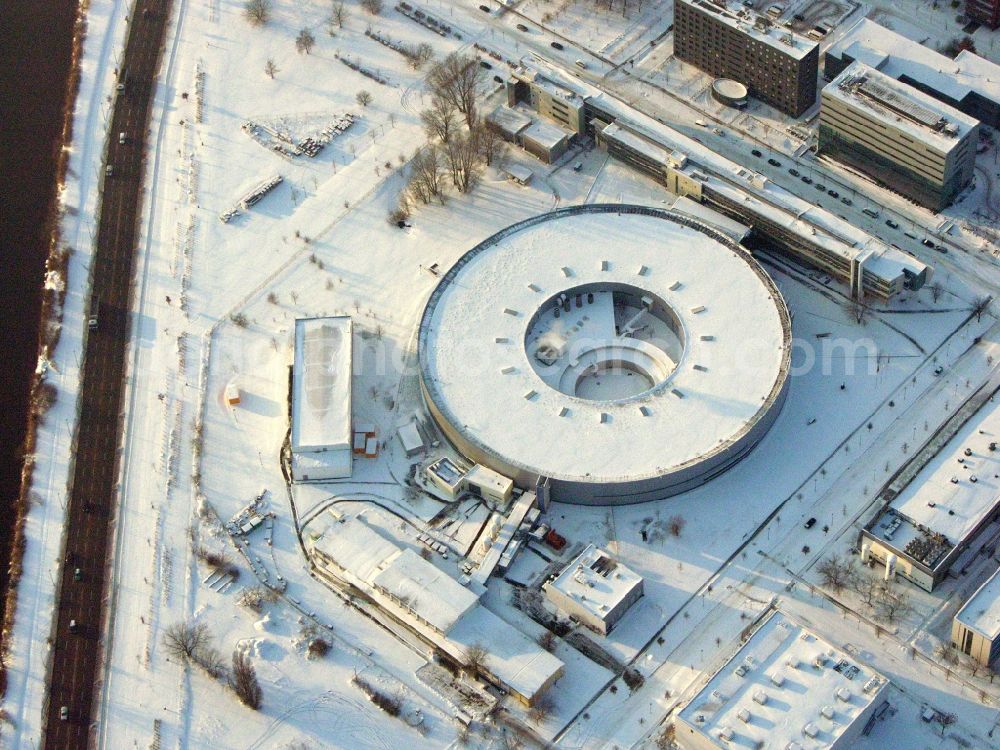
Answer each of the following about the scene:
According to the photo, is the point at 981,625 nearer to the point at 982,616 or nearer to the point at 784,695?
the point at 982,616

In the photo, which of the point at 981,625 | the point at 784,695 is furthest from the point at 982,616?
the point at 784,695

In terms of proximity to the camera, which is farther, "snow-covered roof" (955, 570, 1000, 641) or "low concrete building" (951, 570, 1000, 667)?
"low concrete building" (951, 570, 1000, 667)

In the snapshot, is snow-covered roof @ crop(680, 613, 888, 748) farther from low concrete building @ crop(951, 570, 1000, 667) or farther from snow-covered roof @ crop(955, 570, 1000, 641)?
snow-covered roof @ crop(955, 570, 1000, 641)

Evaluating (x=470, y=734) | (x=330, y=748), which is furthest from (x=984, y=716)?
(x=330, y=748)

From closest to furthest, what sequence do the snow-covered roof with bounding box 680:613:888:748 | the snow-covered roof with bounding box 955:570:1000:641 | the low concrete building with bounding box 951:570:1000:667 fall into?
the snow-covered roof with bounding box 680:613:888:748 < the snow-covered roof with bounding box 955:570:1000:641 < the low concrete building with bounding box 951:570:1000:667

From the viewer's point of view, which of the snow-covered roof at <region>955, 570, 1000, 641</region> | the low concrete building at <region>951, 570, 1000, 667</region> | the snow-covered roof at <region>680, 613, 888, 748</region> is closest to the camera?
the snow-covered roof at <region>680, 613, 888, 748</region>

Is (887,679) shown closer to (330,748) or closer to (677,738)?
(677,738)

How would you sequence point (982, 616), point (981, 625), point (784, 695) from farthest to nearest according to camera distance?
point (982, 616)
point (981, 625)
point (784, 695)

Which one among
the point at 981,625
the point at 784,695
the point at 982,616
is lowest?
the point at 784,695

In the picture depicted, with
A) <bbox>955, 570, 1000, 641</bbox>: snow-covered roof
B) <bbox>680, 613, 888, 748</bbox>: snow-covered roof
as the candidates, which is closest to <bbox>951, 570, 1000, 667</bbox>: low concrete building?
<bbox>955, 570, 1000, 641</bbox>: snow-covered roof

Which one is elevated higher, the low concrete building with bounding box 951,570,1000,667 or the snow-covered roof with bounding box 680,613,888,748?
the low concrete building with bounding box 951,570,1000,667
